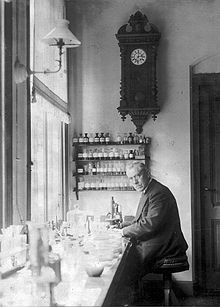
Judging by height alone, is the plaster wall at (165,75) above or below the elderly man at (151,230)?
above

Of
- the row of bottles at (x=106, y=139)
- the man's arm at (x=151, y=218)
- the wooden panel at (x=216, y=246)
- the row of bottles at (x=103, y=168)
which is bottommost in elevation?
the wooden panel at (x=216, y=246)

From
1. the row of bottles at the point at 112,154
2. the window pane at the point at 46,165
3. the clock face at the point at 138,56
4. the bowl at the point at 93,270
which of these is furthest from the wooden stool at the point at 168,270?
the clock face at the point at 138,56

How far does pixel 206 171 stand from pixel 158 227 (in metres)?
2.11

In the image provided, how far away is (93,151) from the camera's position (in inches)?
281

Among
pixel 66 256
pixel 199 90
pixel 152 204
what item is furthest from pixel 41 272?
pixel 199 90

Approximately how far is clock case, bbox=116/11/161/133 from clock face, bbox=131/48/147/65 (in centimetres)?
3

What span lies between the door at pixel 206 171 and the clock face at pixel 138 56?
728 mm

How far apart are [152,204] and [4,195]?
5.30 ft

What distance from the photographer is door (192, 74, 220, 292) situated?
23.8 feet

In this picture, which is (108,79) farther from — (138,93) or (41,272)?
(41,272)

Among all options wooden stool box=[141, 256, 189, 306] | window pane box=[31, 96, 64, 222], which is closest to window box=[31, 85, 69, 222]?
window pane box=[31, 96, 64, 222]

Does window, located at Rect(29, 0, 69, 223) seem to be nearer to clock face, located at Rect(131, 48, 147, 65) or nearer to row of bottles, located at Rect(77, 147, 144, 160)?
row of bottles, located at Rect(77, 147, 144, 160)

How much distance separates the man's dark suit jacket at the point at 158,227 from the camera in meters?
5.38

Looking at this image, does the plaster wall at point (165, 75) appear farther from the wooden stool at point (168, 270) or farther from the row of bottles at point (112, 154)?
the wooden stool at point (168, 270)
